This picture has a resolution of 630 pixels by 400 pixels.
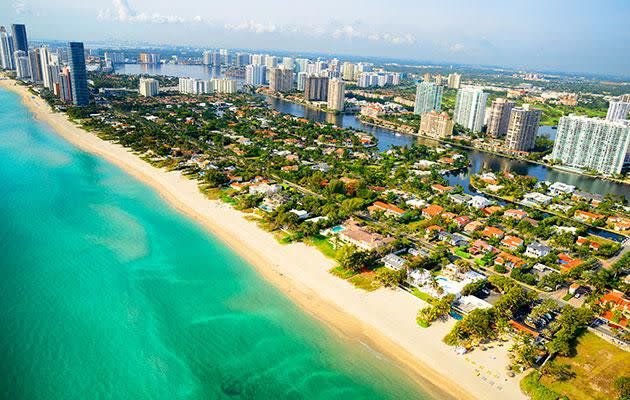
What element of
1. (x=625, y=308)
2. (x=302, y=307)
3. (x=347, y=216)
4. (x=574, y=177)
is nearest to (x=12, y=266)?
(x=302, y=307)

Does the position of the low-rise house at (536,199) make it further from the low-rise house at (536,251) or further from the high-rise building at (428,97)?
the high-rise building at (428,97)

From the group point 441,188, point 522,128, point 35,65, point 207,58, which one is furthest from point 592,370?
point 207,58

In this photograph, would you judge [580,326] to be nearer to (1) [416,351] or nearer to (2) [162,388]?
(1) [416,351]

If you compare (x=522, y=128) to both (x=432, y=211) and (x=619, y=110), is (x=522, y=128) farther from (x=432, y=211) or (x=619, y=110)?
(x=432, y=211)

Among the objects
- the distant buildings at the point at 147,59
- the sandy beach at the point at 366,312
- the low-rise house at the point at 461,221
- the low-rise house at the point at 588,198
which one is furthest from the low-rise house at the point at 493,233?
the distant buildings at the point at 147,59

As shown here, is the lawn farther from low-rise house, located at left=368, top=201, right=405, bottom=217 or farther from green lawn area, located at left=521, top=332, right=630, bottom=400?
low-rise house, located at left=368, top=201, right=405, bottom=217
